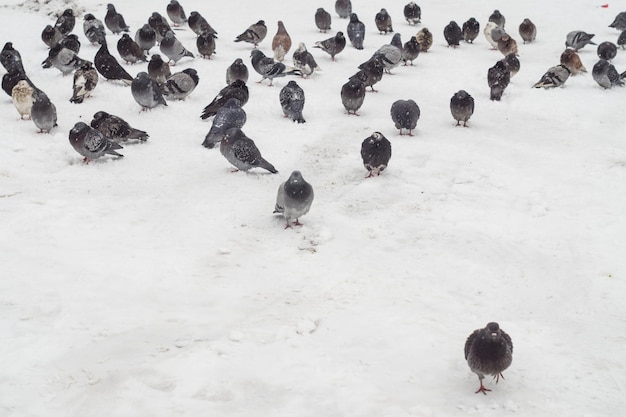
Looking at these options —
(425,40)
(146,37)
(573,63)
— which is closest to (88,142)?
(146,37)

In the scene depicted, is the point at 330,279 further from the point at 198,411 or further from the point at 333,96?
the point at 333,96

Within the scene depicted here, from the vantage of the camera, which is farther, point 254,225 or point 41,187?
point 41,187

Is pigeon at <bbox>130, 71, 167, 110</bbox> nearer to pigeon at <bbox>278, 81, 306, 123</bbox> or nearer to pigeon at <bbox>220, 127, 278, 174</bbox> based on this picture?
pigeon at <bbox>278, 81, 306, 123</bbox>

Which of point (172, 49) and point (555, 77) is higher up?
point (172, 49)

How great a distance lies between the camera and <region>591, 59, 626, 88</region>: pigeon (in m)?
13.7

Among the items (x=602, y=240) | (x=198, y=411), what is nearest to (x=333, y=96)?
(x=602, y=240)

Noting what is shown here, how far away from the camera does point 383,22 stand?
19.2 metres

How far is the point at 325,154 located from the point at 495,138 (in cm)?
315

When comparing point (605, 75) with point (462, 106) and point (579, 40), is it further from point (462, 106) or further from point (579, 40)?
point (462, 106)

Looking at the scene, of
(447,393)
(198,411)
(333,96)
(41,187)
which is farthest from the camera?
(333,96)

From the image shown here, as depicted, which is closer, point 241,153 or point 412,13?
point 241,153

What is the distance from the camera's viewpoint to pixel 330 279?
699 cm

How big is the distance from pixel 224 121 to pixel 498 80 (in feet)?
19.7

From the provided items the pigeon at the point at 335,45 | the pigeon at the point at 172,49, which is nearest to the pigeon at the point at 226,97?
the pigeon at the point at 172,49
